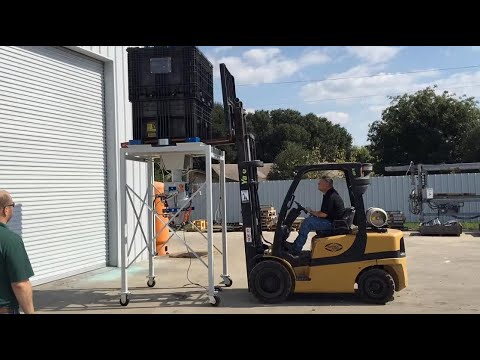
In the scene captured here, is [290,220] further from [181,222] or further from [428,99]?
[428,99]

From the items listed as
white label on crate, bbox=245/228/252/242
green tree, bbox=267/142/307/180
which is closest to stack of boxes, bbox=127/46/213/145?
white label on crate, bbox=245/228/252/242

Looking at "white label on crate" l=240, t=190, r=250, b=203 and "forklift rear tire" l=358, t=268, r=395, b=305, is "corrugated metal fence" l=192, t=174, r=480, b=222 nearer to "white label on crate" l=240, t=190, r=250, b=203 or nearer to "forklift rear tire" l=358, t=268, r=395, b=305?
"white label on crate" l=240, t=190, r=250, b=203

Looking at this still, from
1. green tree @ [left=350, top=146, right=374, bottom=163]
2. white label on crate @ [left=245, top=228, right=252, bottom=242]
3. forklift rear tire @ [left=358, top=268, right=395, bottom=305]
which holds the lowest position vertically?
forklift rear tire @ [left=358, top=268, right=395, bottom=305]

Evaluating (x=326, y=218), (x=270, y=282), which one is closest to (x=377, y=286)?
(x=326, y=218)

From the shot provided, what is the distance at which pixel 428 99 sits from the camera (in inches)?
1684

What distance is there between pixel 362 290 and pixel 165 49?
5.22m

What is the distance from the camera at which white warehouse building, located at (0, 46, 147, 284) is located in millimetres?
9898

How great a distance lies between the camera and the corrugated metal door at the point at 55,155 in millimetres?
9836

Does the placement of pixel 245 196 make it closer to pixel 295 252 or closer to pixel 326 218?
pixel 295 252

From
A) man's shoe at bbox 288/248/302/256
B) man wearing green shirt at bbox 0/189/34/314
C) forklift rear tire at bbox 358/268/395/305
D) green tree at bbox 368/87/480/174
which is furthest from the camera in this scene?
green tree at bbox 368/87/480/174

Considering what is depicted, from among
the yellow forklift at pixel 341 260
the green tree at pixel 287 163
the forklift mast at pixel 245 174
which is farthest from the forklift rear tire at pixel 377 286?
the green tree at pixel 287 163

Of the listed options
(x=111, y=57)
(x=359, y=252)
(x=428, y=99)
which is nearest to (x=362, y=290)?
(x=359, y=252)

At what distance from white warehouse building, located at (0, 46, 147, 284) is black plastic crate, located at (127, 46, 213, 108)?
9.16 ft

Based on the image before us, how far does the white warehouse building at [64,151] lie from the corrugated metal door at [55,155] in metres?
0.02
